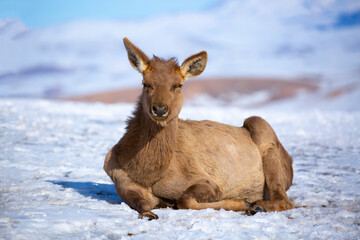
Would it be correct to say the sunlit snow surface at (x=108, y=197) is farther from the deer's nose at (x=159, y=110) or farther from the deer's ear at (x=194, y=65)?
the deer's ear at (x=194, y=65)

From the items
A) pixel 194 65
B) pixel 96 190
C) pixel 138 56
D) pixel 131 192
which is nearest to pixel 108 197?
pixel 96 190

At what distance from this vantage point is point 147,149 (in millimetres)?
5973

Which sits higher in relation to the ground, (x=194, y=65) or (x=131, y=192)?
(x=194, y=65)

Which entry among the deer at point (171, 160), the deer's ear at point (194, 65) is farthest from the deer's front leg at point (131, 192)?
the deer's ear at point (194, 65)

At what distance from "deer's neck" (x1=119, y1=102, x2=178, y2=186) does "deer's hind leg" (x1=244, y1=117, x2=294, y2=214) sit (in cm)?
207

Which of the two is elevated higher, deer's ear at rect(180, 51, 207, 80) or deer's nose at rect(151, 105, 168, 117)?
deer's ear at rect(180, 51, 207, 80)

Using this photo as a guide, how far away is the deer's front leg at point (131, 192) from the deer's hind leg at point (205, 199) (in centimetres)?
47

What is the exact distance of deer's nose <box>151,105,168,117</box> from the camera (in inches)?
214

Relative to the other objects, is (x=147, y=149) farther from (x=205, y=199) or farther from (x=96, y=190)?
(x=96, y=190)

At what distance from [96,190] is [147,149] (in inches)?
61.9

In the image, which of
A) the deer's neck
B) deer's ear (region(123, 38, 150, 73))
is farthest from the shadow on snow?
deer's ear (region(123, 38, 150, 73))

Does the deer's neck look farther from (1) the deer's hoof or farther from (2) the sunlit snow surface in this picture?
(1) the deer's hoof

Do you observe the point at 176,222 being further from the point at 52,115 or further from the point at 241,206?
the point at 52,115

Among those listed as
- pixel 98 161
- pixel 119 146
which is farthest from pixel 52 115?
pixel 119 146
